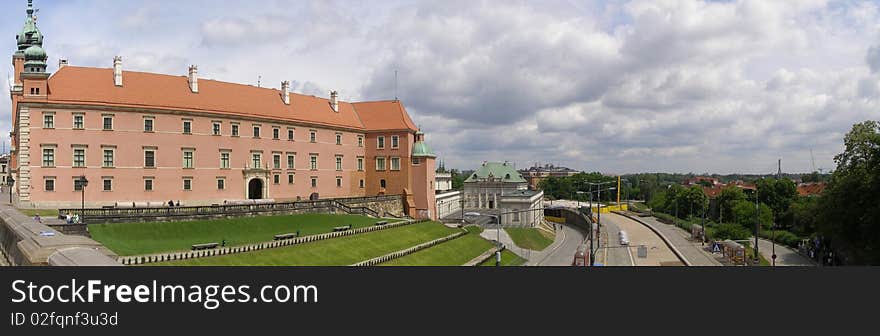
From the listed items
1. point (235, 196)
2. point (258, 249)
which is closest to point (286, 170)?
point (235, 196)

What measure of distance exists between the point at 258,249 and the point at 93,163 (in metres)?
22.3

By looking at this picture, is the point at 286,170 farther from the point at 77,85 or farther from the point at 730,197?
the point at 730,197

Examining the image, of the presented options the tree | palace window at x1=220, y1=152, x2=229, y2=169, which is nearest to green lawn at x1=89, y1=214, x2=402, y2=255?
palace window at x1=220, y1=152, x2=229, y2=169

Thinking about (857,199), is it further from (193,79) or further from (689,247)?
(193,79)

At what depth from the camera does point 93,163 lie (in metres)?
50.1

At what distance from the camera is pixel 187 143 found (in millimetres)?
55312

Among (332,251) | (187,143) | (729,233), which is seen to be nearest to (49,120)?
(187,143)

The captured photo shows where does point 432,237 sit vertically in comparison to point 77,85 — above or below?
below

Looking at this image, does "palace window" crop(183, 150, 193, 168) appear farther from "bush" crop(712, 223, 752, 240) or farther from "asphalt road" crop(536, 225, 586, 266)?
"bush" crop(712, 223, 752, 240)

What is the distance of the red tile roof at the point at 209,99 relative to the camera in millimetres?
51062

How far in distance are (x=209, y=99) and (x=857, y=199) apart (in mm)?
54831
